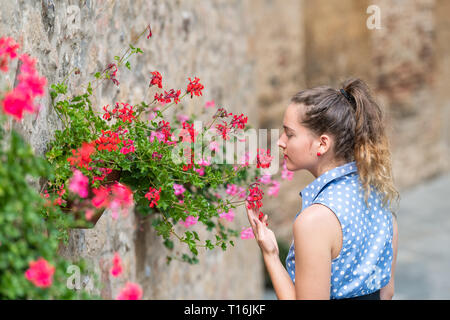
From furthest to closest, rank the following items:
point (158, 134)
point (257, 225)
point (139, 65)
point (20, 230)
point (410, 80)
Result: point (410, 80) → point (139, 65) → point (158, 134) → point (257, 225) → point (20, 230)

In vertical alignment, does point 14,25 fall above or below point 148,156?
above

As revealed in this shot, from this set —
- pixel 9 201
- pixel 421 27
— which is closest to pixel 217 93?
pixel 9 201

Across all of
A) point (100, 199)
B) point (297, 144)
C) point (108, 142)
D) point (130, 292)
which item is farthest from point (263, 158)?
point (130, 292)

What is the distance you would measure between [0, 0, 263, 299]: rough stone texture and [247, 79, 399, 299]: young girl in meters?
0.71

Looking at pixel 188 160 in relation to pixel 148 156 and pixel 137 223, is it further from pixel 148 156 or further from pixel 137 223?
pixel 137 223

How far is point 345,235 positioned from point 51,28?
106 centimetres

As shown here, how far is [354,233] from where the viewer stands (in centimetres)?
155

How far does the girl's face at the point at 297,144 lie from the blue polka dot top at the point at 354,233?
71 mm

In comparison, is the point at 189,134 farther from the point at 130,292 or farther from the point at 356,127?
A: the point at 130,292

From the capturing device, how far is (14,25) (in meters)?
1.45

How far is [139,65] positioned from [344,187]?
4.14 feet

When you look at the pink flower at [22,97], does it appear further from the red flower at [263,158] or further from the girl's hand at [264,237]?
the red flower at [263,158]

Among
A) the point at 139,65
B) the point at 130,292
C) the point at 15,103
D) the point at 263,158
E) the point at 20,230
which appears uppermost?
the point at 139,65
